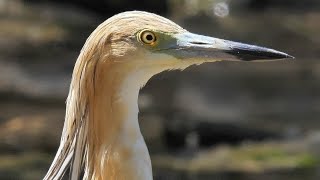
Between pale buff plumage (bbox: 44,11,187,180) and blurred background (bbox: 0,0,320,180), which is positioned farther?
blurred background (bbox: 0,0,320,180)

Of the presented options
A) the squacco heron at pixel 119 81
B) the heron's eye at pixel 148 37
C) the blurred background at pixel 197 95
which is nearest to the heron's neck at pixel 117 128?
the squacco heron at pixel 119 81

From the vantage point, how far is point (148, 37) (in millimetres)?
3689

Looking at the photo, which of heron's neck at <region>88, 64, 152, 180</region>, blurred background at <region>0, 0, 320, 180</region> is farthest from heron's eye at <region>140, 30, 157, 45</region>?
blurred background at <region>0, 0, 320, 180</region>

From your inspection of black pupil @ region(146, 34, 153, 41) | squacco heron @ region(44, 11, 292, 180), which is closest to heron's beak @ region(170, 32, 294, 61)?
squacco heron @ region(44, 11, 292, 180)

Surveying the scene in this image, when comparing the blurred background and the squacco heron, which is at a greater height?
the blurred background

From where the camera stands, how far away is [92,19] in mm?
14250

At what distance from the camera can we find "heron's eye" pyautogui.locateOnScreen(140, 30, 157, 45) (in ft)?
12.1

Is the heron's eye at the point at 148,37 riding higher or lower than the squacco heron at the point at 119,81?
higher

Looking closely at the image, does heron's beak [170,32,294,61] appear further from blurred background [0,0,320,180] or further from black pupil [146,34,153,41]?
blurred background [0,0,320,180]

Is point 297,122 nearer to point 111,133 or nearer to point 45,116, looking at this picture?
point 45,116

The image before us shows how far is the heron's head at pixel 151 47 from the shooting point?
3.68 meters

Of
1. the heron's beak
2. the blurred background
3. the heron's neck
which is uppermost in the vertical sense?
the blurred background

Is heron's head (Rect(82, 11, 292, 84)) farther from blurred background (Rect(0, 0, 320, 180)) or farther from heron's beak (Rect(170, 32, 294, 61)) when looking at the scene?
blurred background (Rect(0, 0, 320, 180))

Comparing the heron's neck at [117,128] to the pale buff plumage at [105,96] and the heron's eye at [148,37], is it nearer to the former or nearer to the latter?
the pale buff plumage at [105,96]
